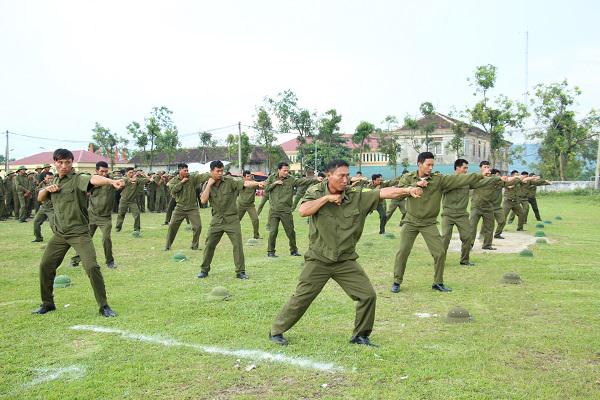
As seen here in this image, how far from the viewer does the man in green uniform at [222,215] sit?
9500 mm

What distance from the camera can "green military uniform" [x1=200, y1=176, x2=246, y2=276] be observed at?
31.1 ft

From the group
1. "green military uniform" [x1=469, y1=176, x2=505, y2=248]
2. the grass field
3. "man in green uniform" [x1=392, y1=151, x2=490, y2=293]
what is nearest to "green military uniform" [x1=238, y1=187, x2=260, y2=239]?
the grass field

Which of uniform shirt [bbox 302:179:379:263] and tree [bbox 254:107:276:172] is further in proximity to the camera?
tree [bbox 254:107:276:172]

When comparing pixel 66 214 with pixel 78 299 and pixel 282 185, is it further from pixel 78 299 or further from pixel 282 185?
pixel 282 185

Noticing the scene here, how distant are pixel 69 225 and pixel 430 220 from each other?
532cm

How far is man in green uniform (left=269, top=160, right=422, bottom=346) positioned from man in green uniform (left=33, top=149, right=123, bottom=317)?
273 cm

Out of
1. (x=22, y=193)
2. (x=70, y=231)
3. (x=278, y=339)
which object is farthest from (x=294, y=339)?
(x=22, y=193)

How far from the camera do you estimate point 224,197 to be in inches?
379

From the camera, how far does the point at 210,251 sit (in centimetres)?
971

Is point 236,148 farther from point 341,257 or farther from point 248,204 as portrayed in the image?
point 341,257

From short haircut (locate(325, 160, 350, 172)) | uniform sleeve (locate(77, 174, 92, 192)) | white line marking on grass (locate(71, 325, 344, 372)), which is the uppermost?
short haircut (locate(325, 160, 350, 172))

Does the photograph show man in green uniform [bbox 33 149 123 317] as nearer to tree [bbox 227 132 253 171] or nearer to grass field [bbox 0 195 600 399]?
grass field [bbox 0 195 600 399]

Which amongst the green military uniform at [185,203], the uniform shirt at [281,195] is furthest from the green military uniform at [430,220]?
the green military uniform at [185,203]

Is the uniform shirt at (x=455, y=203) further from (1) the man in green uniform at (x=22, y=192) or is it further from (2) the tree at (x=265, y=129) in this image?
(2) the tree at (x=265, y=129)
